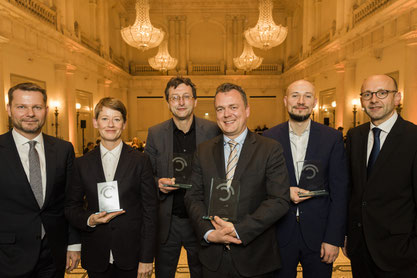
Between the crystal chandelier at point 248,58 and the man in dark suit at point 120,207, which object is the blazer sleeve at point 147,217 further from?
the crystal chandelier at point 248,58

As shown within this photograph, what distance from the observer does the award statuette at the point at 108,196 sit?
6.61 feet

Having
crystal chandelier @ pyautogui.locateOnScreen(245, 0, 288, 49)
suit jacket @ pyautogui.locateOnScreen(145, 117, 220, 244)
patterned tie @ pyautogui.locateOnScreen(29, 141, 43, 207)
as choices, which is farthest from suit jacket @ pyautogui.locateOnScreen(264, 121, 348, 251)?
crystal chandelier @ pyautogui.locateOnScreen(245, 0, 288, 49)

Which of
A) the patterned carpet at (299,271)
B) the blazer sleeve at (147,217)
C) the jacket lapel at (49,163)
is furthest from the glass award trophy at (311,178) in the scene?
the patterned carpet at (299,271)

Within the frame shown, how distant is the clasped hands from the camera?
178 centimetres

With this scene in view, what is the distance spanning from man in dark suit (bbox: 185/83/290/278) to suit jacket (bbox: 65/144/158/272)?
0.41 m

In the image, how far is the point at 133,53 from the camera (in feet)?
68.6

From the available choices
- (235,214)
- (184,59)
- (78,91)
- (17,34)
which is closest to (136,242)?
(235,214)

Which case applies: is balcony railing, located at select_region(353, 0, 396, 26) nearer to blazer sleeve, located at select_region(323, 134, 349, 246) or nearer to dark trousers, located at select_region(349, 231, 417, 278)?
blazer sleeve, located at select_region(323, 134, 349, 246)

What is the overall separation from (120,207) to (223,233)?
830 millimetres

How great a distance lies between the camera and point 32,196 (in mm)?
2061

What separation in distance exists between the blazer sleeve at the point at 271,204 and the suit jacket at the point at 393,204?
32.9 inches

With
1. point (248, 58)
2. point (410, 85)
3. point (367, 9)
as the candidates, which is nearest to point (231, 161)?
point (410, 85)

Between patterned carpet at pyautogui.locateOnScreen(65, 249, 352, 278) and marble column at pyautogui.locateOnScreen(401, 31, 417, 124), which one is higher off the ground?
marble column at pyautogui.locateOnScreen(401, 31, 417, 124)

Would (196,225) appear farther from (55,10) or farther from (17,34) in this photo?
(55,10)
